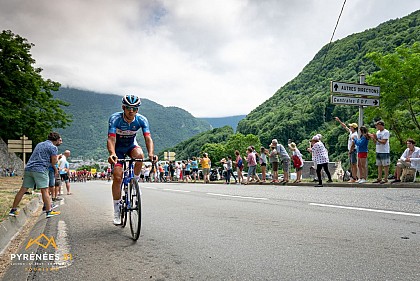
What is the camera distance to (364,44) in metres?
122

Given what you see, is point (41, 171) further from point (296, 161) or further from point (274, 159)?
point (274, 159)

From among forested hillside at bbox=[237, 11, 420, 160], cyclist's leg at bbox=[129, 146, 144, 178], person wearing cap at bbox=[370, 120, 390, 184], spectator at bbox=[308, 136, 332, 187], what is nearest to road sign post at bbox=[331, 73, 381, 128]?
spectator at bbox=[308, 136, 332, 187]

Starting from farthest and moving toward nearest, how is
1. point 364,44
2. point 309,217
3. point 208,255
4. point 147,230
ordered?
point 364,44, point 309,217, point 147,230, point 208,255

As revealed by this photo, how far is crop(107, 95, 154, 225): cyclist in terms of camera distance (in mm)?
5656

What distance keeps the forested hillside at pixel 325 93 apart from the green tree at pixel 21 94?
66463mm

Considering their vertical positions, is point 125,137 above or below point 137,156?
above

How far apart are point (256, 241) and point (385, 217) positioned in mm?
2555

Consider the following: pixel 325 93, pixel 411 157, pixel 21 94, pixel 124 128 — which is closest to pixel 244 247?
pixel 124 128

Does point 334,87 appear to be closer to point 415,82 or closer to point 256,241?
point 415,82

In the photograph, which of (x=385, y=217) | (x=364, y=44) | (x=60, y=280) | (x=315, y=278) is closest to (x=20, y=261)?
(x=60, y=280)

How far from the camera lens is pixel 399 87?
22.0 meters

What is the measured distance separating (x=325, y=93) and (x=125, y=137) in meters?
113

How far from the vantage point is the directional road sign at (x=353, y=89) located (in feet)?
50.2

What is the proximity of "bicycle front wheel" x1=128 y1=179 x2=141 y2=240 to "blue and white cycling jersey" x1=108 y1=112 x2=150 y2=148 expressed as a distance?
2.67 feet
